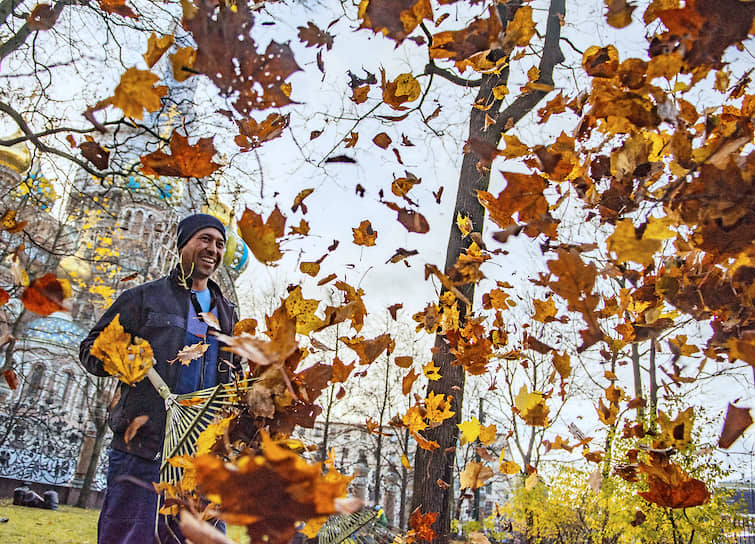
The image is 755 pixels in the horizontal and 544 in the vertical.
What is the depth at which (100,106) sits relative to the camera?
1.48 meters

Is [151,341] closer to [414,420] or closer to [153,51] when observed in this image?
[153,51]

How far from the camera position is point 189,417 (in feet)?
5.00

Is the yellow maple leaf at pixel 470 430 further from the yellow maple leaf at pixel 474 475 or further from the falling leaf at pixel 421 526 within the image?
the falling leaf at pixel 421 526

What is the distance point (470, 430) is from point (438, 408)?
0.89 feet

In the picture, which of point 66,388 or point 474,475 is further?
point 66,388

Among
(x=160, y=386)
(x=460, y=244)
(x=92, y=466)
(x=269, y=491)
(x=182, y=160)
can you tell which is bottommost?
(x=92, y=466)

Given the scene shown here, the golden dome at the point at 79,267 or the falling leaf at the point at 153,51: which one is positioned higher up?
the golden dome at the point at 79,267

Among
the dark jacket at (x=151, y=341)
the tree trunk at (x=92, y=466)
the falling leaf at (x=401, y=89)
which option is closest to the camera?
the dark jacket at (x=151, y=341)

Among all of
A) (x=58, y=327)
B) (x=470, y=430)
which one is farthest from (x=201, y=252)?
(x=58, y=327)

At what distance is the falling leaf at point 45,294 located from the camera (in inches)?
52.4

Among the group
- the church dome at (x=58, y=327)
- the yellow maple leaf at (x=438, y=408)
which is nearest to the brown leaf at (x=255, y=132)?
the yellow maple leaf at (x=438, y=408)

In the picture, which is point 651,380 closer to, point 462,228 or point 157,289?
point 462,228

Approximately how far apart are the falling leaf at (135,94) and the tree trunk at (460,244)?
223 cm

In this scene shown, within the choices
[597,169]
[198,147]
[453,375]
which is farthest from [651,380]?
[198,147]
